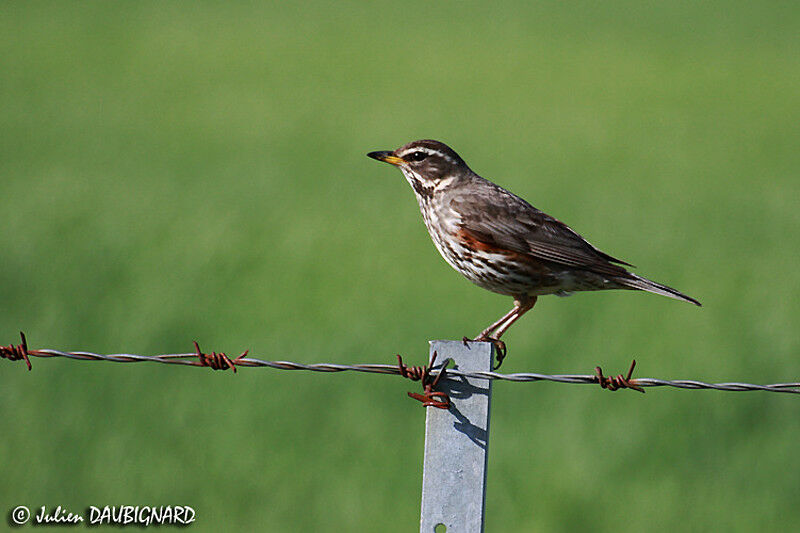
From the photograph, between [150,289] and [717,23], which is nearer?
[150,289]

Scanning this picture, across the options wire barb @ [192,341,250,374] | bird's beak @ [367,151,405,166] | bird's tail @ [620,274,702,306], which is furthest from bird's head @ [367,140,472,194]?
wire barb @ [192,341,250,374]

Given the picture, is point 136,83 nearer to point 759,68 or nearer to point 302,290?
point 302,290

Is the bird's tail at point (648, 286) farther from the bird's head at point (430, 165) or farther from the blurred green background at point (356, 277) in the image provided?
the blurred green background at point (356, 277)

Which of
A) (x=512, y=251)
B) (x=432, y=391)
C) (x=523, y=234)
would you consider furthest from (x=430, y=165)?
(x=432, y=391)

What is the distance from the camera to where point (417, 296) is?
12453mm

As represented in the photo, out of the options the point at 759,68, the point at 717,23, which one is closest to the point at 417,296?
the point at 759,68

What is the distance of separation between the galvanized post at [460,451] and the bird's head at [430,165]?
2892 mm

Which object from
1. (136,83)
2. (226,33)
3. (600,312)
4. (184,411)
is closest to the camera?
(184,411)

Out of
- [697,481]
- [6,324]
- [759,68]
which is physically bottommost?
[697,481]

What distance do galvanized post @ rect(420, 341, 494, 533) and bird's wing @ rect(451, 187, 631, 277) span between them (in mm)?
2151

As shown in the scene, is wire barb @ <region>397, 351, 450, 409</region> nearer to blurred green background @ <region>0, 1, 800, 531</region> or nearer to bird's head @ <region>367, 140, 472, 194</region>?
bird's head @ <region>367, 140, 472, 194</region>

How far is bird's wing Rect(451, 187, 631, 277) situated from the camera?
6219mm

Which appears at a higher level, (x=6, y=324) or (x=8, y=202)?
(x=8, y=202)

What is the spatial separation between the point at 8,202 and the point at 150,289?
471cm
